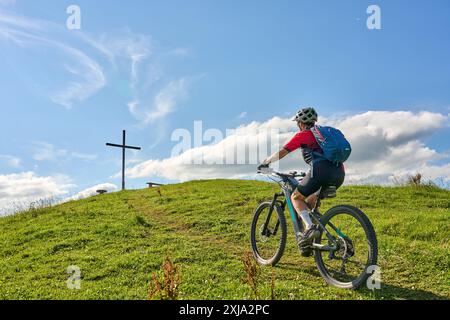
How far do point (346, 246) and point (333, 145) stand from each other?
6.19 feet

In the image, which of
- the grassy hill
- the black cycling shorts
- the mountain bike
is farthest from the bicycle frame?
the grassy hill

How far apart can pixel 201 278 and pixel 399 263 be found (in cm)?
488

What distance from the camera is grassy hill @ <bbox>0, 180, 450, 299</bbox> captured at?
899 cm

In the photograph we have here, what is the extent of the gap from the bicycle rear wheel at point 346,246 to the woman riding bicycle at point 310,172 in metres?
0.45

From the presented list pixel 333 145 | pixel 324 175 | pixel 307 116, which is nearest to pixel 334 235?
pixel 324 175

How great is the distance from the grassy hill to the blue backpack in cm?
253

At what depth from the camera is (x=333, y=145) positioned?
26.8 feet

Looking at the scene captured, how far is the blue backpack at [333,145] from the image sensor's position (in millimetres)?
8164
